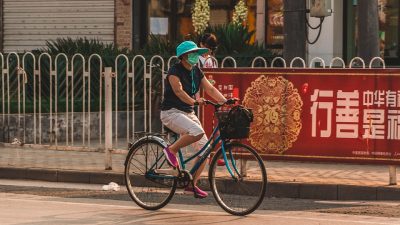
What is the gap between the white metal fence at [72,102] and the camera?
14.2 metres

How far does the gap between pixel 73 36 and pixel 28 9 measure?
1557 millimetres

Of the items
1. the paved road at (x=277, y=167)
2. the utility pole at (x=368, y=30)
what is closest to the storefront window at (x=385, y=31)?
the utility pole at (x=368, y=30)

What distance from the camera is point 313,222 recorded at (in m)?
9.48

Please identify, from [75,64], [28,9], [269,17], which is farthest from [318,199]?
[28,9]

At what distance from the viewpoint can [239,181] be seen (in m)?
10.2

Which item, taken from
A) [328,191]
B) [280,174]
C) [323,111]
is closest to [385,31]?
[280,174]

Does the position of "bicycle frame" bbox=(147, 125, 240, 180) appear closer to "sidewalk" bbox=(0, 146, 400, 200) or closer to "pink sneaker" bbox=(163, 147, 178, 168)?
"pink sneaker" bbox=(163, 147, 178, 168)

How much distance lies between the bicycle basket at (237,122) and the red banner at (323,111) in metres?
1.97

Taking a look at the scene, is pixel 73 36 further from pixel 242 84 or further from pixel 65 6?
pixel 242 84

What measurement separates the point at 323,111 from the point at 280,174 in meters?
1.19

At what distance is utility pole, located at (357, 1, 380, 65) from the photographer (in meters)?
13.4

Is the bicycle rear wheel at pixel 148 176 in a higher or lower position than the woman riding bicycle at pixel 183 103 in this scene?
lower

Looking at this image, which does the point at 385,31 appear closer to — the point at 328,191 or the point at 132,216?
the point at 328,191

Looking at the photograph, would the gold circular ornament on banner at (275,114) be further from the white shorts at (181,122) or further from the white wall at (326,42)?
the white wall at (326,42)
